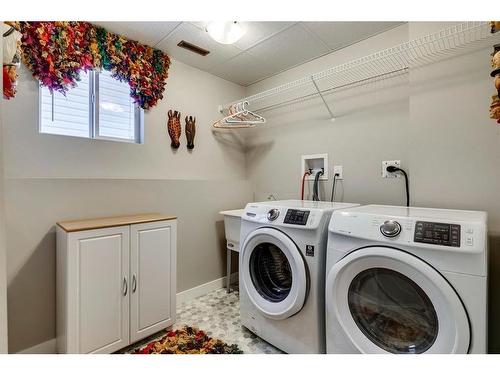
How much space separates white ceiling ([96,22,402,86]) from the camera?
1803mm

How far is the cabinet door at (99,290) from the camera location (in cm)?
138

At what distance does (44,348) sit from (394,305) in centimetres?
211

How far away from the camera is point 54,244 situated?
161cm

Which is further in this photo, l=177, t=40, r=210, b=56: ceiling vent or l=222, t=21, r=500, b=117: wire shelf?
l=177, t=40, r=210, b=56: ceiling vent

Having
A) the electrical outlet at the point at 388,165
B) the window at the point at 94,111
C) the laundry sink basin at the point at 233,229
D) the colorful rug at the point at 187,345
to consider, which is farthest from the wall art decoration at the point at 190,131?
the electrical outlet at the point at 388,165

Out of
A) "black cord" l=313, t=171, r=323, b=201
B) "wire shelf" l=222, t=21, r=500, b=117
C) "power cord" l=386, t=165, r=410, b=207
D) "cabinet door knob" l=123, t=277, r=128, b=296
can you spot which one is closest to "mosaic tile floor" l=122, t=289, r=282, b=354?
"cabinet door knob" l=123, t=277, r=128, b=296

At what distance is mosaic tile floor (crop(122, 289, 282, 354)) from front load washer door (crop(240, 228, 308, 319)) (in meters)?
0.28

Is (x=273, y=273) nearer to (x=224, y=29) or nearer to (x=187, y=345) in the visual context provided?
(x=187, y=345)

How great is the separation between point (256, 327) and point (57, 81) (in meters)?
2.16

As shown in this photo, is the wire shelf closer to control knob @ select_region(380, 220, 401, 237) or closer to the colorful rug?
control knob @ select_region(380, 220, 401, 237)

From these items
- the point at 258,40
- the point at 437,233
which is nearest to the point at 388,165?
the point at 437,233

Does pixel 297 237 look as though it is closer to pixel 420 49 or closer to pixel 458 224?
pixel 458 224

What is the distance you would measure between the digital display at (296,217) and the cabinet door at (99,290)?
1038 millimetres

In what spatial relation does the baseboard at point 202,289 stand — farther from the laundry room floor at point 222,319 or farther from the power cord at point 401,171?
the power cord at point 401,171
